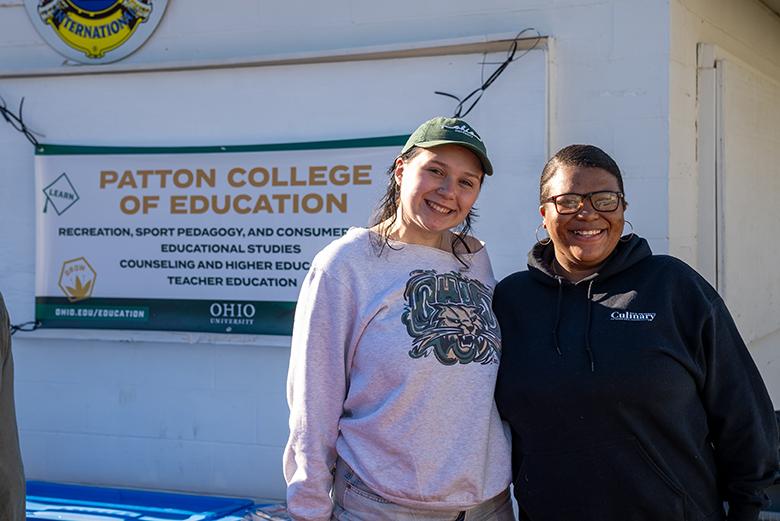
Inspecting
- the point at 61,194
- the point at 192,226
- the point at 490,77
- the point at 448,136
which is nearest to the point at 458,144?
the point at 448,136

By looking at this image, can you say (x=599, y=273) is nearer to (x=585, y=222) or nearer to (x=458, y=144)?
(x=585, y=222)

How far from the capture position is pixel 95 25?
→ 5.45 metres

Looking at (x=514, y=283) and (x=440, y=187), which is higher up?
(x=440, y=187)

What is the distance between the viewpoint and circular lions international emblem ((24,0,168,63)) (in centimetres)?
534

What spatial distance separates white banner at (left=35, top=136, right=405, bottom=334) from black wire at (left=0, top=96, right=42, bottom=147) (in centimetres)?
11

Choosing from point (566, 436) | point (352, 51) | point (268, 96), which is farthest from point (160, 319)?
point (566, 436)

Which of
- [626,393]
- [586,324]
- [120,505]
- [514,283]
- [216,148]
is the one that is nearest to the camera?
[626,393]

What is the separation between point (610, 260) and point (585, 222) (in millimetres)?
135

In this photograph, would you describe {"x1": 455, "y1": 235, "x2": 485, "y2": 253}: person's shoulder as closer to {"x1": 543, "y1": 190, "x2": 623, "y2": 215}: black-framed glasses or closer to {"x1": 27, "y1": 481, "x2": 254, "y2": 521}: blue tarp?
{"x1": 543, "y1": 190, "x2": 623, "y2": 215}: black-framed glasses

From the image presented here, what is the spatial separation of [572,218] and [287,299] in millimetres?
2581

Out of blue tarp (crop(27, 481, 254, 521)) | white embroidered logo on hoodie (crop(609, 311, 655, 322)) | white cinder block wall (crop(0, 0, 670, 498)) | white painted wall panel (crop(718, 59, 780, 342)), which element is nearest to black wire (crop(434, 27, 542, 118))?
white cinder block wall (crop(0, 0, 670, 498))

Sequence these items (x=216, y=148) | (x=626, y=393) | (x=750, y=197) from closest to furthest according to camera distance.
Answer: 1. (x=626, y=393)
2. (x=216, y=148)
3. (x=750, y=197)

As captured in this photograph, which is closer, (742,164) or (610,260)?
(610,260)

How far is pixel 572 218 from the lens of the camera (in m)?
2.66
